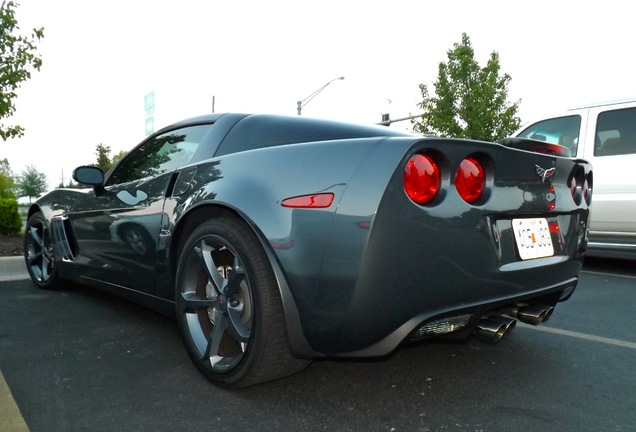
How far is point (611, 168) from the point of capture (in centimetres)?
572

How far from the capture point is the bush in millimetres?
8594

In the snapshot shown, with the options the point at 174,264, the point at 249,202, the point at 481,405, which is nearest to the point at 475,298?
the point at 481,405

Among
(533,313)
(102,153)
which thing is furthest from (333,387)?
(102,153)

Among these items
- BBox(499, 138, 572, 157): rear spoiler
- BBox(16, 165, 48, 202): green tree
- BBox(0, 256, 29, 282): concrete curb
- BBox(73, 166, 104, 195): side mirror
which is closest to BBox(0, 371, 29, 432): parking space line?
BBox(73, 166, 104, 195): side mirror

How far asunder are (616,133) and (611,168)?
0.39 metres

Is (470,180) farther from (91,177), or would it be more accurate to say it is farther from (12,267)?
(12,267)

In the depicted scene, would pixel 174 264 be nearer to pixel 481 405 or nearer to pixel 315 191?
pixel 315 191

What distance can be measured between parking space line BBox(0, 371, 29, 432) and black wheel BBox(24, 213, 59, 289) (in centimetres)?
225

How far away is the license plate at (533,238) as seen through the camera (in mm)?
2264

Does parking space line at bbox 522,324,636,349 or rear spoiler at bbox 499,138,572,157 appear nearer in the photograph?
rear spoiler at bbox 499,138,572,157

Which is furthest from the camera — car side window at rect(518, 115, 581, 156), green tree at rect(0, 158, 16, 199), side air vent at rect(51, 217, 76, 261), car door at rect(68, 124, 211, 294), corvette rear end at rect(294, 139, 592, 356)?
green tree at rect(0, 158, 16, 199)

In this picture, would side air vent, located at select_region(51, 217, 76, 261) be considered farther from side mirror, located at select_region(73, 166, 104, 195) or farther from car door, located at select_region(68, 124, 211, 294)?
side mirror, located at select_region(73, 166, 104, 195)

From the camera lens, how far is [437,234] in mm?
1975

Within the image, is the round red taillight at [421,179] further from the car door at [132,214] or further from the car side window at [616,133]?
the car side window at [616,133]
